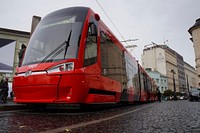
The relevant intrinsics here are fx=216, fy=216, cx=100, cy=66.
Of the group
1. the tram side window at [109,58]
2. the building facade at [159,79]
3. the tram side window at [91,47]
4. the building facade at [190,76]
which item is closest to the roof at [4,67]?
the tram side window at [109,58]

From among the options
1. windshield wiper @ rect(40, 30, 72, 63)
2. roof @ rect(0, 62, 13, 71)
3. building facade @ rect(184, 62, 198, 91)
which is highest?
building facade @ rect(184, 62, 198, 91)

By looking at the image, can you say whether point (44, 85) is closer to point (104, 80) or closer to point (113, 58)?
point (104, 80)

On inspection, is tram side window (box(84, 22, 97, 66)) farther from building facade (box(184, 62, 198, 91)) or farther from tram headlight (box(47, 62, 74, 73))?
building facade (box(184, 62, 198, 91))

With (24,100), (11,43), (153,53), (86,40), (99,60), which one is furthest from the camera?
(153,53)

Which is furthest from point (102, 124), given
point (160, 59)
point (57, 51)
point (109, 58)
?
point (160, 59)

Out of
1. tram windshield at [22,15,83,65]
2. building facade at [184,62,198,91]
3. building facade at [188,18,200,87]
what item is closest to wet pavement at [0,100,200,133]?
tram windshield at [22,15,83,65]

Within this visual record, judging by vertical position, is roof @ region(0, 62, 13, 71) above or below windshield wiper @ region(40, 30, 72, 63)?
above

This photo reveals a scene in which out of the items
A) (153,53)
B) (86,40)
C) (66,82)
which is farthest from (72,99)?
(153,53)

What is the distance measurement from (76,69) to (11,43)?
3189 centimetres

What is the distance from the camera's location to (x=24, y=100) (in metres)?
5.93

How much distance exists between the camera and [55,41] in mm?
6324

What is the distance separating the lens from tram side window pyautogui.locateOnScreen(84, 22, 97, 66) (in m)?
6.31

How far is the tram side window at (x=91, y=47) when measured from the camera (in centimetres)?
631

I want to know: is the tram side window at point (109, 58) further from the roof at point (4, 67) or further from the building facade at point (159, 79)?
the building facade at point (159, 79)
